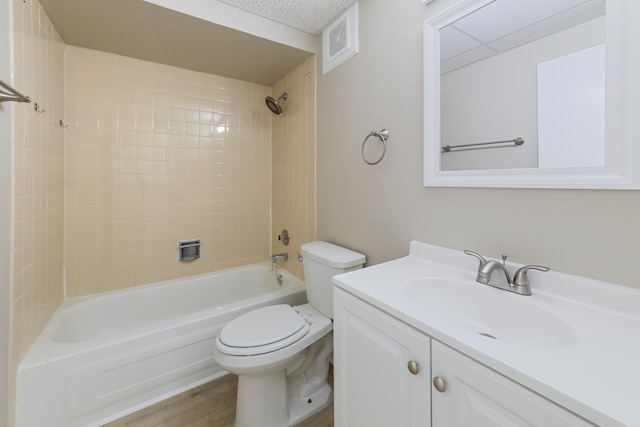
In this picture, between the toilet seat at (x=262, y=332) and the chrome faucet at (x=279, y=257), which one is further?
the chrome faucet at (x=279, y=257)

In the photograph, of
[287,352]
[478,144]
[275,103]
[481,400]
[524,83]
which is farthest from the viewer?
[275,103]

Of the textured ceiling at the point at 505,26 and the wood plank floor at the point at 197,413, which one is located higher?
the textured ceiling at the point at 505,26

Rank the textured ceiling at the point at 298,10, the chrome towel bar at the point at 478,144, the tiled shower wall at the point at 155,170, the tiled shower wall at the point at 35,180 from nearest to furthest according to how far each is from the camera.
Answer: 1. the chrome towel bar at the point at 478,144
2. the tiled shower wall at the point at 35,180
3. the textured ceiling at the point at 298,10
4. the tiled shower wall at the point at 155,170

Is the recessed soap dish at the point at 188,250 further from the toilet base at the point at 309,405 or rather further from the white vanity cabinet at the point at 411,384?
the white vanity cabinet at the point at 411,384

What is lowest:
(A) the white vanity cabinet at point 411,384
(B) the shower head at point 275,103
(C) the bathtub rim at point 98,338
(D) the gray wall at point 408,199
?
(C) the bathtub rim at point 98,338

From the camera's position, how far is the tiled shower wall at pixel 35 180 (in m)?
1.13

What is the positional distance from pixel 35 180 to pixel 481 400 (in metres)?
2.06

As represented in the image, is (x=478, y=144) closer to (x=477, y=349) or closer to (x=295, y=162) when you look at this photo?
(x=477, y=349)

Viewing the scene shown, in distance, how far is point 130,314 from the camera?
188 centimetres

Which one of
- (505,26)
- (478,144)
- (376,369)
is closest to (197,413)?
(376,369)

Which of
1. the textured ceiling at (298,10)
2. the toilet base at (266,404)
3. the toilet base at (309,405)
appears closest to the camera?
the toilet base at (266,404)

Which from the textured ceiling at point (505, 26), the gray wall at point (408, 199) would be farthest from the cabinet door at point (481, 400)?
the textured ceiling at point (505, 26)

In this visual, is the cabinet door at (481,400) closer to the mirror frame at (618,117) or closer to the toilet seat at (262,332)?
the mirror frame at (618,117)

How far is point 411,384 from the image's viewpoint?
70 cm
